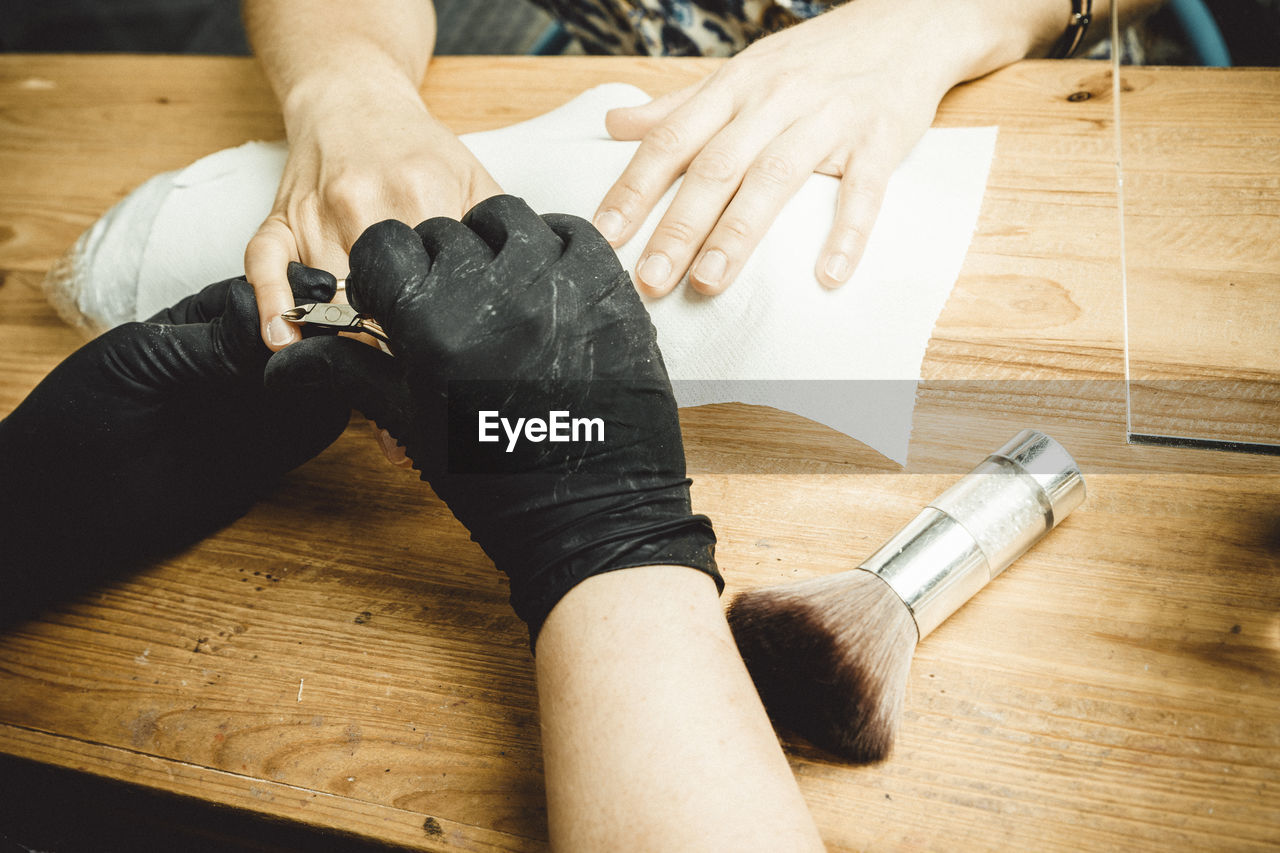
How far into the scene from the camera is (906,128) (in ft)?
2.64

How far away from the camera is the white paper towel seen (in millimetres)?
677

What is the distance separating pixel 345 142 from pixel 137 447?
15.3 inches

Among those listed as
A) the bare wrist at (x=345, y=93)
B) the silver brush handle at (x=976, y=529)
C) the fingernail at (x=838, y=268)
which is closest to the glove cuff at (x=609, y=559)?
the silver brush handle at (x=976, y=529)

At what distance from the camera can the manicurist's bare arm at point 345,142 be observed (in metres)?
0.76

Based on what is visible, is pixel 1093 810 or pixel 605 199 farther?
pixel 605 199

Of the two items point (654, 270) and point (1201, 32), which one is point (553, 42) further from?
point (1201, 32)

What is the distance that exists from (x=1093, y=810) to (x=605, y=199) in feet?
2.05

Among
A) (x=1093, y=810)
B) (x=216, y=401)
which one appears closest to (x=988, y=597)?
(x=1093, y=810)

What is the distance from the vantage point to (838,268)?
2.23 feet

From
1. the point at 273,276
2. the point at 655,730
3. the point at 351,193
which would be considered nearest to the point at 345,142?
the point at 351,193

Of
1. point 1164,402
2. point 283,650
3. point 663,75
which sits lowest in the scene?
point 283,650

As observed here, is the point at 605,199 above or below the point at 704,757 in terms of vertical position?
above

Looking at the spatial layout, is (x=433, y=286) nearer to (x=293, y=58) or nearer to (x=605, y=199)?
(x=605, y=199)

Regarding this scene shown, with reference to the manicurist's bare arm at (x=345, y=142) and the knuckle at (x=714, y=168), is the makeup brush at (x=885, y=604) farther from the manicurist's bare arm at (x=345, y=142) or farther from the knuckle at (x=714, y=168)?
the manicurist's bare arm at (x=345, y=142)
